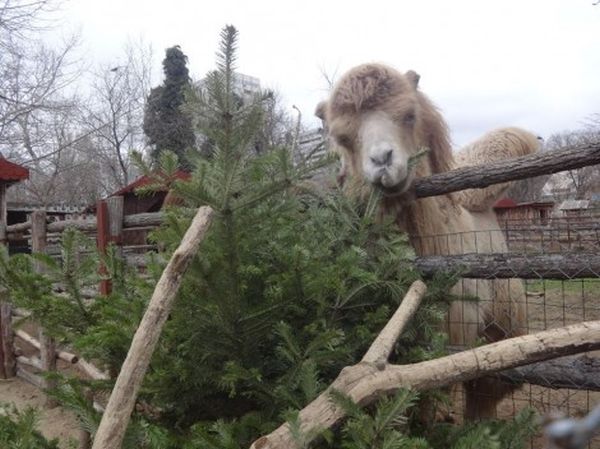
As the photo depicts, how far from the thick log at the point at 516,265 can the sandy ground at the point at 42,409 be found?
394 centimetres

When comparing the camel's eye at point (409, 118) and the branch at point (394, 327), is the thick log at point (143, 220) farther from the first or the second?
the branch at point (394, 327)

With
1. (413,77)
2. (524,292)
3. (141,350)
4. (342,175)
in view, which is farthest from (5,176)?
(524,292)

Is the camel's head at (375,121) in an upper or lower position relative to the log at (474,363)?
upper

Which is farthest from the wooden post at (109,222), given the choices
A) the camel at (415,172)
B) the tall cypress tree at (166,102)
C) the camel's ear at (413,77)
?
the tall cypress tree at (166,102)

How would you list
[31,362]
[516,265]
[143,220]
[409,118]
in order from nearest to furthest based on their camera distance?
[516,265]
[409,118]
[143,220]
[31,362]

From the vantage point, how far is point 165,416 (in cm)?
202

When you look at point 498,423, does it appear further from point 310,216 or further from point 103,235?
point 103,235

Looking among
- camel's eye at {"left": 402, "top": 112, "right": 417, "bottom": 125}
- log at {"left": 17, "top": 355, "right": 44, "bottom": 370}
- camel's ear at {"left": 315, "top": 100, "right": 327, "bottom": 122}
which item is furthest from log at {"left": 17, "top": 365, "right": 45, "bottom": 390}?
camel's eye at {"left": 402, "top": 112, "right": 417, "bottom": 125}

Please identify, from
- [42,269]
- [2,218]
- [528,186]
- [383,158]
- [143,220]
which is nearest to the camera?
[383,158]

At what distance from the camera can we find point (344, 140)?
3045 millimetres

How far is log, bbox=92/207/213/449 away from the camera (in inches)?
54.8

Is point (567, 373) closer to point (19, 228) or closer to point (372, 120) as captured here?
point (372, 120)

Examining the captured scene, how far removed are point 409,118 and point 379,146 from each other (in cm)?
50

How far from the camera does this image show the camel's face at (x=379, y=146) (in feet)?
8.48
